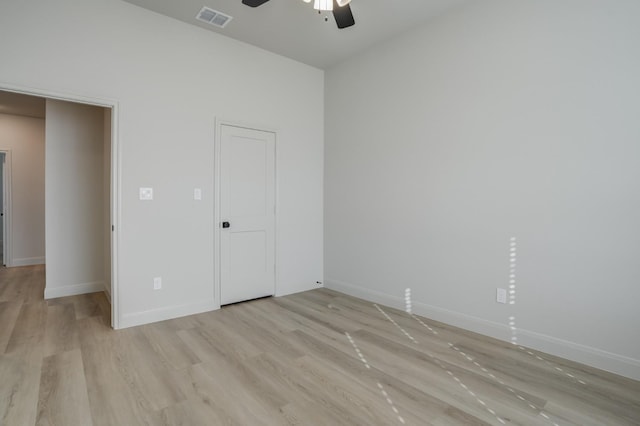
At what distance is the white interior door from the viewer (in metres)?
3.86

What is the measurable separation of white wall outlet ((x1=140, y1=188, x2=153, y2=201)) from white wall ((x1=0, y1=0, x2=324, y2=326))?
5cm

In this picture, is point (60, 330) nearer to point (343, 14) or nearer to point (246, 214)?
point (246, 214)

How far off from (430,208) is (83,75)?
11.4ft

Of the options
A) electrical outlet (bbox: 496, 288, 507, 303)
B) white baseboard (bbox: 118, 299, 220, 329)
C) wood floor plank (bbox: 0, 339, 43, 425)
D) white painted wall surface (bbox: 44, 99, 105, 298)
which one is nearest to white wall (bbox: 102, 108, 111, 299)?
white painted wall surface (bbox: 44, 99, 105, 298)

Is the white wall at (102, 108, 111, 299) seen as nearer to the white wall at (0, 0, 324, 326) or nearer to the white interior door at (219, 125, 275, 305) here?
the white wall at (0, 0, 324, 326)

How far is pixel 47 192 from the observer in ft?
14.0

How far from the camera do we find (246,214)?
160 inches

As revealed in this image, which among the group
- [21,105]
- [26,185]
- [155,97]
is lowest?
[26,185]

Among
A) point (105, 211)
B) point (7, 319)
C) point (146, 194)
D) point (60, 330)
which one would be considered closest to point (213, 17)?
point (146, 194)

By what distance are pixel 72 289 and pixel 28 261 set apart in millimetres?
2810

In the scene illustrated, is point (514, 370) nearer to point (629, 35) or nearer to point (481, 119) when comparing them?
point (481, 119)

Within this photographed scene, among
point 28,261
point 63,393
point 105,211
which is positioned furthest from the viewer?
point 28,261

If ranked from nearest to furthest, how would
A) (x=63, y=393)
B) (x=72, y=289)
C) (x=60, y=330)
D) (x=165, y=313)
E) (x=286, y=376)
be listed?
(x=63, y=393) < (x=286, y=376) < (x=60, y=330) < (x=165, y=313) < (x=72, y=289)

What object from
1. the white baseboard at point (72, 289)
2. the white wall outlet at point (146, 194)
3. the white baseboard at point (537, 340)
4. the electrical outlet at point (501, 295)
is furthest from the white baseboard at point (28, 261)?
the electrical outlet at point (501, 295)
